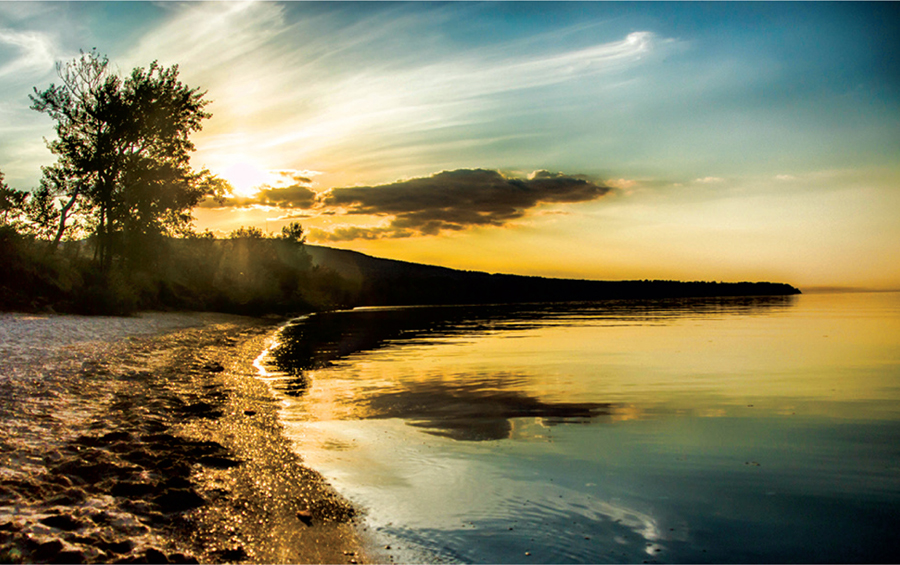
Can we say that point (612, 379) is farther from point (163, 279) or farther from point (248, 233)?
point (248, 233)

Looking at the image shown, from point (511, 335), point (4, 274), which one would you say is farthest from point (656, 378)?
point (4, 274)

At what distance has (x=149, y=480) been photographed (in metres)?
6.85

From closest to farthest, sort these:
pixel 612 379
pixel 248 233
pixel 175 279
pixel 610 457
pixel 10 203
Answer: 1. pixel 610 457
2. pixel 612 379
3. pixel 10 203
4. pixel 175 279
5. pixel 248 233

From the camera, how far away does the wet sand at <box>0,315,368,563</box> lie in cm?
533

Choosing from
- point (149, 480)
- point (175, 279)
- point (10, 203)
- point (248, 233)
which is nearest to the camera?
point (149, 480)

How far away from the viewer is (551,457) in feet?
29.9

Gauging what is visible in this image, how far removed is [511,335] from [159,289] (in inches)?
1268

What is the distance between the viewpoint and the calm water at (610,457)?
606 cm

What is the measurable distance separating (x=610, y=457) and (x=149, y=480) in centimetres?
685

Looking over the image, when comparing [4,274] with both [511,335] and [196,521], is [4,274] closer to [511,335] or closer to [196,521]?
[511,335]

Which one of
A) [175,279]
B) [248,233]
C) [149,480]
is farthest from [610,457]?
[248,233]

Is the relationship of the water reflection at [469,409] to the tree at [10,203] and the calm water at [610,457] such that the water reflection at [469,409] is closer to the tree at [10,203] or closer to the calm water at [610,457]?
the calm water at [610,457]

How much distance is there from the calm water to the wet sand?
28.0 inches

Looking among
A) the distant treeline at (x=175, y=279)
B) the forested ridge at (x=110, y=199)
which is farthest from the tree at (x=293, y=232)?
the forested ridge at (x=110, y=199)
